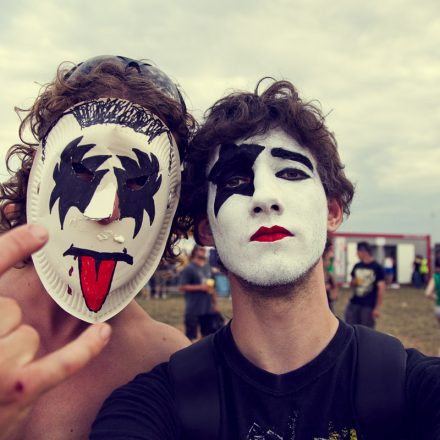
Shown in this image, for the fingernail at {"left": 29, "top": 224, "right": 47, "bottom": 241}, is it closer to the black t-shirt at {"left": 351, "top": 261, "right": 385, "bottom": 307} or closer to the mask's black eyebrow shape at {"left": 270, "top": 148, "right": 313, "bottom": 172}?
the mask's black eyebrow shape at {"left": 270, "top": 148, "right": 313, "bottom": 172}

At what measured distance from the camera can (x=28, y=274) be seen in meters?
2.66

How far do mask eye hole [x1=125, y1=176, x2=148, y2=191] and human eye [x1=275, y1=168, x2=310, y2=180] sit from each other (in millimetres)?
608

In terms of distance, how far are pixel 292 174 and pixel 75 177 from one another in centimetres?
96

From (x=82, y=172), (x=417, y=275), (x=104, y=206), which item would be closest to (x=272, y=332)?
(x=104, y=206)

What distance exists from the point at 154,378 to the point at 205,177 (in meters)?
1.00

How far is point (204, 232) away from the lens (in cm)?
283

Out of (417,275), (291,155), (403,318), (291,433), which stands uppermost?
(291,155)

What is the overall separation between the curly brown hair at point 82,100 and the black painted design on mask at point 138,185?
369 mm

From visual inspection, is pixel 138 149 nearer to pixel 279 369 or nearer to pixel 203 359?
pixel 203 359

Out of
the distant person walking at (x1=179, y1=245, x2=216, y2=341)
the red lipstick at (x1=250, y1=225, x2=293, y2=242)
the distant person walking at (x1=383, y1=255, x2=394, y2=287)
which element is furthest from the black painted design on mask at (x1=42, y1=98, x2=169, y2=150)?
the distant person walking at (x1=383, y1=255, x2=394, y2=287)

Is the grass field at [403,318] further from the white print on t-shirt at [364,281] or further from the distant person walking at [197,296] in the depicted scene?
the distant person walking at [197,296]

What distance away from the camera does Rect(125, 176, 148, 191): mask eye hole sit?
7.80 feet

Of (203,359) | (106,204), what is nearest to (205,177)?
(106,204)

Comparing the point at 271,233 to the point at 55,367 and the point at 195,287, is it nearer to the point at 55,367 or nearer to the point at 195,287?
the point at 55,367
